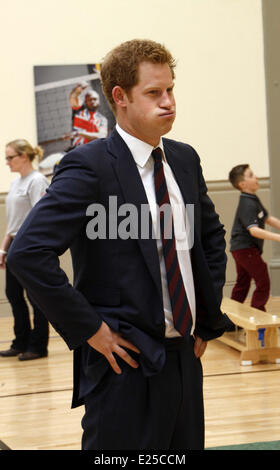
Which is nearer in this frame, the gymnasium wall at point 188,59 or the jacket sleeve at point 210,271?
the jacket sleeve at point 210,271

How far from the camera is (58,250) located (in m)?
2.02

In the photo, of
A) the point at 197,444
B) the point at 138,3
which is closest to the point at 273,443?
the point at 197,444

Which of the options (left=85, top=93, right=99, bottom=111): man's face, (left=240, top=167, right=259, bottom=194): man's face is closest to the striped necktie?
(left=240, top=167, right=259, bottom=194): man's face

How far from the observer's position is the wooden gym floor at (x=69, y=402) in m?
4.17

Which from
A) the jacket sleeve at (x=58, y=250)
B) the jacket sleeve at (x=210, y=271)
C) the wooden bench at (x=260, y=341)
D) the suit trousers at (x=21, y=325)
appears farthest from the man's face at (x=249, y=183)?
the jacket sleeve at (x=58, y=250)

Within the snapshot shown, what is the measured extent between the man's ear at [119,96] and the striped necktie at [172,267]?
24 centimetres

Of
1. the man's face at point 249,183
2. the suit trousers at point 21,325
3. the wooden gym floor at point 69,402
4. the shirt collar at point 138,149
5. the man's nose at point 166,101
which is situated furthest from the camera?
the man's face at point 249,183

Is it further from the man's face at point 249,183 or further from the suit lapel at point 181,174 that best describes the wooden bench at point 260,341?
the suit lapel at point 181,174

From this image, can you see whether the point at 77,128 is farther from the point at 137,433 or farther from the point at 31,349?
the point at 137,433

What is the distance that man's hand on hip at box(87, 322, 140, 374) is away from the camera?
2002mm

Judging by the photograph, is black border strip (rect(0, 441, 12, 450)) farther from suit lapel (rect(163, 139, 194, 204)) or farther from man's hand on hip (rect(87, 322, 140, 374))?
suit lapel (rect(163, 139, 194, 204))

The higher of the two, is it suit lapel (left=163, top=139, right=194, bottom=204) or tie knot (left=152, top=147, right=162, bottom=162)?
tie knot (left=152, top=147, right=162, bottom=162)

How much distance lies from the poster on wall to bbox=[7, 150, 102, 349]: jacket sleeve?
265 inches

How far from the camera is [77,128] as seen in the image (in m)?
8.74
